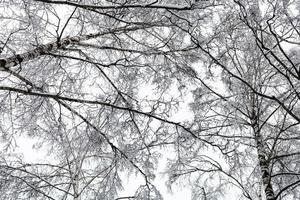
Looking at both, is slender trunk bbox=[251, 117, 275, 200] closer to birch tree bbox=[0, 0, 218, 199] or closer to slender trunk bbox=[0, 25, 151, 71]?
birch tree bbox=[0, 0, 218, 199]

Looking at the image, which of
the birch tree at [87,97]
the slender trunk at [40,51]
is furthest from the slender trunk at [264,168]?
the slender trunk at [40,51]

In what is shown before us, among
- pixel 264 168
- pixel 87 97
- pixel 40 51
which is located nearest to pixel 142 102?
pixel 87 97

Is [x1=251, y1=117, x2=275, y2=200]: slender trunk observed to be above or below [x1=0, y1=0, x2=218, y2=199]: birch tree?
below

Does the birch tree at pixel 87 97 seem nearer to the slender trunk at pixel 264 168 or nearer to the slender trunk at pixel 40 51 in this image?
the slender trunk at pixel 40 51

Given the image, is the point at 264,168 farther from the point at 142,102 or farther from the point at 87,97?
the point at 87,97

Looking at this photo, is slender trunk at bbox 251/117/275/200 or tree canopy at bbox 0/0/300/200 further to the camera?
tree canopy at bbox 0/0/300/200

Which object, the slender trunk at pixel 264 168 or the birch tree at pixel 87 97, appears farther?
the birch tree at pixel 87 97

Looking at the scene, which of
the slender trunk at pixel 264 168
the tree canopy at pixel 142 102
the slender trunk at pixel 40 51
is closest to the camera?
the slender trunk at pixel 40 51

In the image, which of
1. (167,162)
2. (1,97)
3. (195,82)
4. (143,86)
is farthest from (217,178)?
(1,97)

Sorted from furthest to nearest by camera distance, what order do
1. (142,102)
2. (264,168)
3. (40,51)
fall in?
(142,102) < (264,168) < (40,51)

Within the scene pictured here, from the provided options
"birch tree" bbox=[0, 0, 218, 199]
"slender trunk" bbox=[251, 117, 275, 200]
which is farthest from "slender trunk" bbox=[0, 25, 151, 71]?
"slender trunk" bbox=[251, 117, 275, 200]

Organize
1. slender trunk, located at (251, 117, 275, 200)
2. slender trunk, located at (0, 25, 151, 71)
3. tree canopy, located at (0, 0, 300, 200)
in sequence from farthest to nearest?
tree canopy, located at (0, 0, 300, 200) → slender trunk, located at (251, 117, 275, 200) → slender trunk, located at (0, 25, 151, 71)

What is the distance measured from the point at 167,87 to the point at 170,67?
48 centimetres

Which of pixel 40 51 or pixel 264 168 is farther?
pixel 264 168
